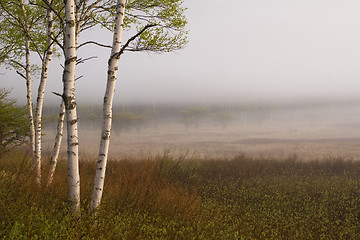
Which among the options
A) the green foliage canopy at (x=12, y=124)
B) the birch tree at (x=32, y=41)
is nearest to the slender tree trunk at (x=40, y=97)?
the birch tree at (x=32, y=41)

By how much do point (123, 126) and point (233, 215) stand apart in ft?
231

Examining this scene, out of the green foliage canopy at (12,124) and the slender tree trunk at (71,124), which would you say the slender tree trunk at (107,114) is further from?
the green foliage canopy at (12,124)

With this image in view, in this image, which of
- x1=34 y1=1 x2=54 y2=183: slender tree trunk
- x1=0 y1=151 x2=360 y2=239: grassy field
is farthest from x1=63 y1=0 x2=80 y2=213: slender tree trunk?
x1=34 y1=1 x2=54 y2=183: slender tree trunk

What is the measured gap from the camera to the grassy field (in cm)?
492

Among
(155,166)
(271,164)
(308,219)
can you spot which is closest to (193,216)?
→ (308,219)

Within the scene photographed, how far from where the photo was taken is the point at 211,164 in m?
18.7

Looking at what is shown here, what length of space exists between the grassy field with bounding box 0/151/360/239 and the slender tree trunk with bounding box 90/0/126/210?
1.38 ft

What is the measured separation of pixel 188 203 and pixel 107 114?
353cm

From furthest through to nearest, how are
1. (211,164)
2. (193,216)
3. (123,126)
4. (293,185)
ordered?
(123,126)
(211,164)
(293,185)
(193,216)

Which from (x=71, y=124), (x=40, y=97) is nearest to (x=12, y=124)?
(x=40, y=97)

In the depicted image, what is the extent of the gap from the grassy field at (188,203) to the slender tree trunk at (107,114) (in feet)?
1.38

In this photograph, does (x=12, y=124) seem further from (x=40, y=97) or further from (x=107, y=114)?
(x=107, y=114)

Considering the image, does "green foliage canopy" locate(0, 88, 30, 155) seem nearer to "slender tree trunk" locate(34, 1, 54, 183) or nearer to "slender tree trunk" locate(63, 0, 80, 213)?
"slender tree trunk" locate(34, 1, 54, 183)

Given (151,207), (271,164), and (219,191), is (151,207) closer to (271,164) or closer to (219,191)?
(219,191)
